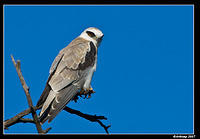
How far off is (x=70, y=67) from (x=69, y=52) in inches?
14.7

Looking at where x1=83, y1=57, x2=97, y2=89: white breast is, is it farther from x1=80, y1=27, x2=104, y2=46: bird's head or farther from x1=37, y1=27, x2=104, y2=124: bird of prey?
x1=80, y1=27, x2=104, y2=46: bird's head

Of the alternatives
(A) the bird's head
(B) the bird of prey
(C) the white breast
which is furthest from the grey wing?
(A) the bird's head

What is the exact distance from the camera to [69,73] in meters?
5.29

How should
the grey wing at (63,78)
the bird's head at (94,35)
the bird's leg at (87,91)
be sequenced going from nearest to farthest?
the grey wing at (63,78), the bird's leg at (87,91), the bird's head at (94,35)

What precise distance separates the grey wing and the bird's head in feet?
1.25

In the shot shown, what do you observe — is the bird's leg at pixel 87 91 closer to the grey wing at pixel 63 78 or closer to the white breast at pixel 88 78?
the white breast at pixel 88 78

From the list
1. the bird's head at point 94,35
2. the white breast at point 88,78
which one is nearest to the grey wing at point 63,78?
the white breast at point 88,78

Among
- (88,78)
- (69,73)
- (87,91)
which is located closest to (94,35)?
(88,78)

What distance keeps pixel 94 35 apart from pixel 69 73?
4.04 ft

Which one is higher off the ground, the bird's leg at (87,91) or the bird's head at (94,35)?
the bird's head at (94,35)

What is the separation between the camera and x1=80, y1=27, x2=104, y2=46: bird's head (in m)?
6.02

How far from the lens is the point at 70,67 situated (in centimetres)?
536

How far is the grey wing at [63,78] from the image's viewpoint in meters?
4.59

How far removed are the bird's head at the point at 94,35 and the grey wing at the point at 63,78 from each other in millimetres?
381
